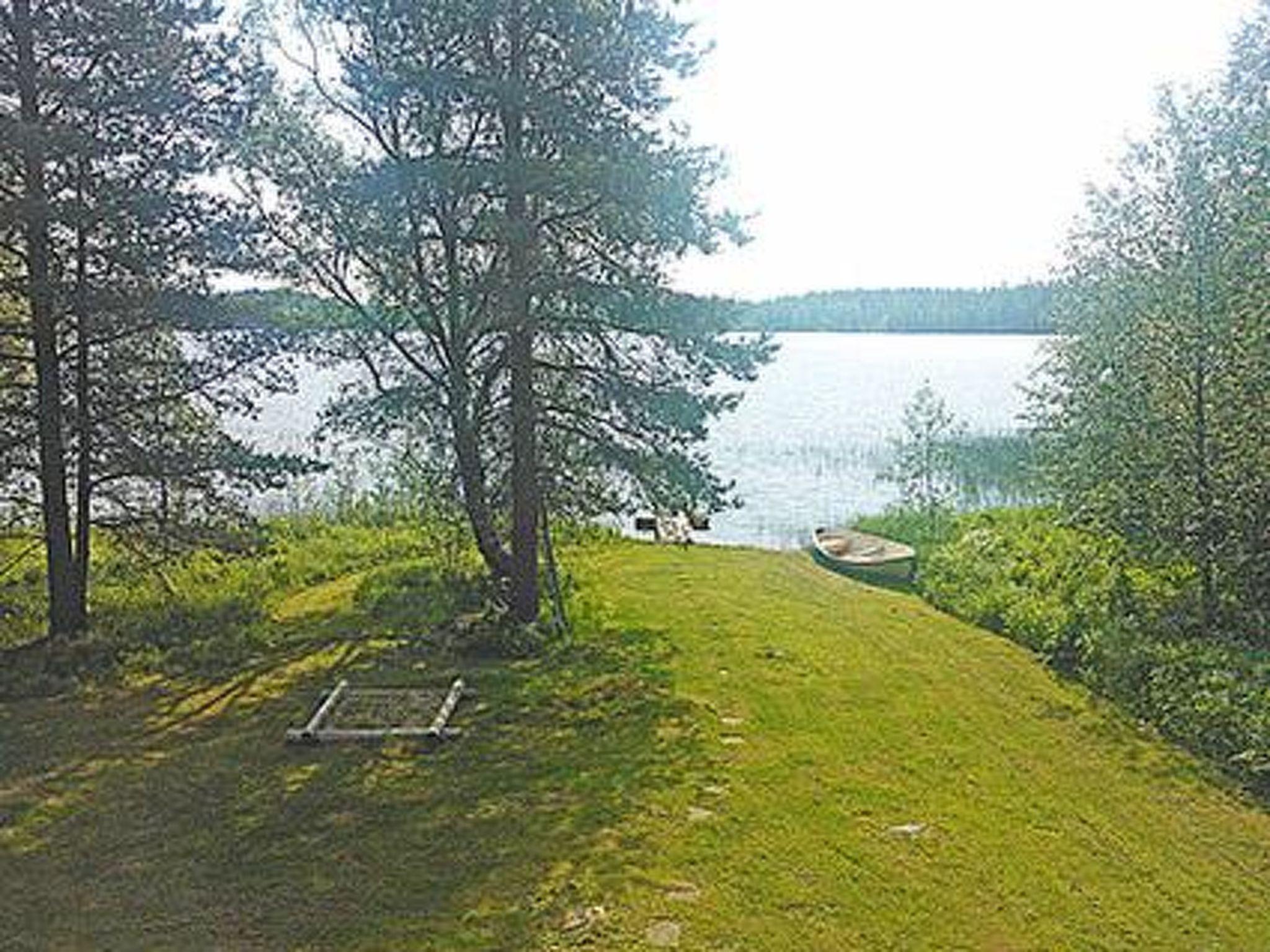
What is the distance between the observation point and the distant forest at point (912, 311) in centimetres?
4734

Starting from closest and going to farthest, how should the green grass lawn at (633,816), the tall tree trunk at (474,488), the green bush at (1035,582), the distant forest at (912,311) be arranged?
the green grass lawn at (633,816)
the tall tree trunk at (474,488)
the green bush at (1035,582)
the distant forest at (912,311)

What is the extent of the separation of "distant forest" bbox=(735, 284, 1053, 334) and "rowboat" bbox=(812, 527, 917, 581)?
90.2 feet

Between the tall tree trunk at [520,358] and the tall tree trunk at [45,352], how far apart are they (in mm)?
3545

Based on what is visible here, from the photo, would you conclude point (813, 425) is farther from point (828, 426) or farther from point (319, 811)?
point (319, 811)

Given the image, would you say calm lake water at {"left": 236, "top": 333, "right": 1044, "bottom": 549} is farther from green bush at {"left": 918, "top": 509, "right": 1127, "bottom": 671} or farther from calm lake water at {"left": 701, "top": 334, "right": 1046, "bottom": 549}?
green bush at {"left": 918, "top": 509, "right": 1127, "bottom": 671}

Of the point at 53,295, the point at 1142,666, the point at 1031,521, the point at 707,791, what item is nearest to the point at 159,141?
the point at 53,295

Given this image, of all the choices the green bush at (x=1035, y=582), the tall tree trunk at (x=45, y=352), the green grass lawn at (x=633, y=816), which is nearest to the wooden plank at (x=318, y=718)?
the green grass lawn at (x=633, y=816)

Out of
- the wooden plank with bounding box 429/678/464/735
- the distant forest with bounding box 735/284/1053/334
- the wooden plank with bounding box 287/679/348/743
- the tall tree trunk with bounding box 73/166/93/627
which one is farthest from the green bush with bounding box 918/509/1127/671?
the distant forest with bounding box 735/284/1053/334

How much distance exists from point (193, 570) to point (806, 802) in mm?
8683

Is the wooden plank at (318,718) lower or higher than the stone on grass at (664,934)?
lower

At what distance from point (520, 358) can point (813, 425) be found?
22.4 metres

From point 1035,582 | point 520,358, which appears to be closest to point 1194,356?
point 1035,582

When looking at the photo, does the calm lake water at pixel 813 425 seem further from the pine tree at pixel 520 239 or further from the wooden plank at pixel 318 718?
the wooden plank at pixel 318 718

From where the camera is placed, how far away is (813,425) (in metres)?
31.5
